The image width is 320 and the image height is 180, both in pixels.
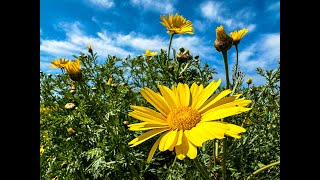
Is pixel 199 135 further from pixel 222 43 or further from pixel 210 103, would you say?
pixel 222 43

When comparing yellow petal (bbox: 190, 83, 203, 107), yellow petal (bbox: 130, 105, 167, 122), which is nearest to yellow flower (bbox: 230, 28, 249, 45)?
yellow petal (bbox: 190, 83, 203, 107)

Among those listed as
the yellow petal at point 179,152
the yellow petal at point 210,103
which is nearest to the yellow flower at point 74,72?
the yellow petal at point 210,103

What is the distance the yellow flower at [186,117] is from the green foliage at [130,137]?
54 cm

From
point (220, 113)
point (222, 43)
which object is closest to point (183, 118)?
Result: point (220, 113)

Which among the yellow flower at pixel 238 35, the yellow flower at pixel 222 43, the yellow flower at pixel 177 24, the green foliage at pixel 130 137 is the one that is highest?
the yellow flower at pixel 177 24

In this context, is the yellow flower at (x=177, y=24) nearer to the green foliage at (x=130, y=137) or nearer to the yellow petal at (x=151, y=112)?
the green foliage at (x=130, y=137)

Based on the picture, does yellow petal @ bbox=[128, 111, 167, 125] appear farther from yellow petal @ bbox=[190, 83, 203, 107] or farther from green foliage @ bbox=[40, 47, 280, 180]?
green foliage @ bbox=[40, 47, 280, 180]

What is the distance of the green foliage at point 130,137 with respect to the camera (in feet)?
6.11

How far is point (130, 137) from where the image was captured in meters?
2.10

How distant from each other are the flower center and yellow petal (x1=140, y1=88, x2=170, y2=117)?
0.9 inches
